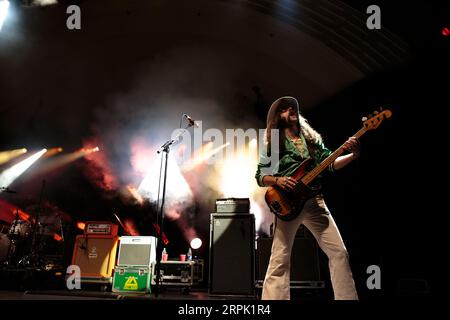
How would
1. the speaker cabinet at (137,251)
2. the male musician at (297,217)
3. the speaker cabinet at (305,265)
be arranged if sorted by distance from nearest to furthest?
the male musician at (297,217) < the speaker cabinet at (305,265) < the speaker cabinet at (137,251)

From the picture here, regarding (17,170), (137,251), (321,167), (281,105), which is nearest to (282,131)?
(281,105)

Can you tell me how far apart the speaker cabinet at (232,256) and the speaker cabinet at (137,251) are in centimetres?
142

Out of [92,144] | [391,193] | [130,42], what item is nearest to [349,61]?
[391,193]

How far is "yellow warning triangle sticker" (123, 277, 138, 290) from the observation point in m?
4.76

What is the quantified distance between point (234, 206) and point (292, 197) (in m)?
1.98

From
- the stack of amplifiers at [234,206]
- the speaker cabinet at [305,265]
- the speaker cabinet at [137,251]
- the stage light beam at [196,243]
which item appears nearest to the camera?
the speaker cabinet at [305,265]

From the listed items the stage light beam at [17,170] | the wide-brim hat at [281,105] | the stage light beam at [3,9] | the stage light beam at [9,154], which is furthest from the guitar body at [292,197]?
the stage light beam at [9,154]

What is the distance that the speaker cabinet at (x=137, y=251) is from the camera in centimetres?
493

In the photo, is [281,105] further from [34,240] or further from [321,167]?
[34,240]

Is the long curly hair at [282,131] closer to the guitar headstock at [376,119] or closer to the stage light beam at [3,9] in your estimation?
the guitar headstock at [376,119]

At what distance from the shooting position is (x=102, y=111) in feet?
22.2
